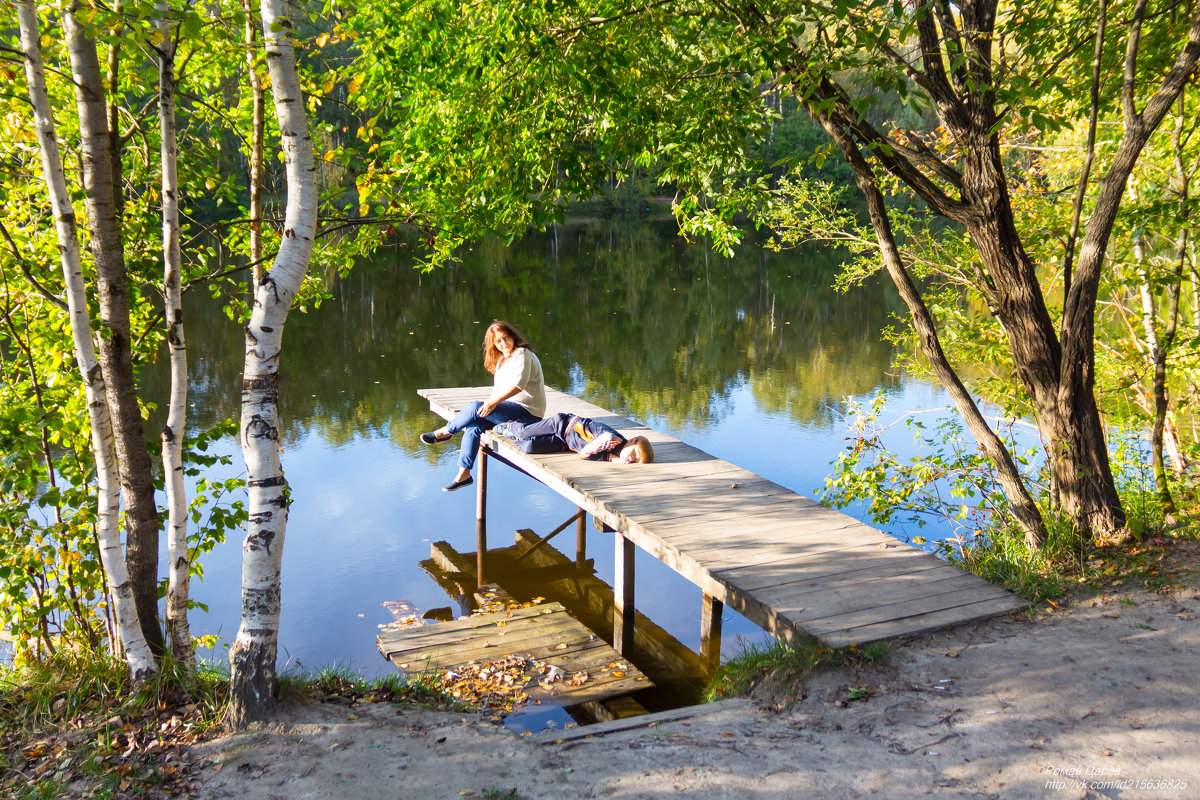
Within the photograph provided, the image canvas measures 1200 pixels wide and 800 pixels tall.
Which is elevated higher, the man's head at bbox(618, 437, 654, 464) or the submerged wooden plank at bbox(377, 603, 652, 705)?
the man's head at bbox(618, 437, 654, 464)

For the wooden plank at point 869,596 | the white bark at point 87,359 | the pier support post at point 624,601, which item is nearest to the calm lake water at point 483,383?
the pier support post at point 624,601

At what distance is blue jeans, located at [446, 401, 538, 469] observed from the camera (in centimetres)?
882

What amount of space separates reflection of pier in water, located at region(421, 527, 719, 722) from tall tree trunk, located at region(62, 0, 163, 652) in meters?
2.81

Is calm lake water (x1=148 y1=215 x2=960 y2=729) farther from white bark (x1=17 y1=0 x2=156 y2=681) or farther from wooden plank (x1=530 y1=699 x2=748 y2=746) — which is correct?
wooden plank (x1=530 y1=699 x2=748 y2=746)

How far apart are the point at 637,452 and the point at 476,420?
179cm

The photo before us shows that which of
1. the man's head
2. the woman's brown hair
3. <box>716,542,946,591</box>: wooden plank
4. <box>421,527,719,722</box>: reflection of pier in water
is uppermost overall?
the woman's brown hair

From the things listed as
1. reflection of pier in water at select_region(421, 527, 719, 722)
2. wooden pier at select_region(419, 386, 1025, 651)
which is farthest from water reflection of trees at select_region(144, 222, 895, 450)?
wooden pier at select_region(419, 386, 1025, 651)

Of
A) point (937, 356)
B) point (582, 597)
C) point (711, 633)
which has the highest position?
point (937, 356)

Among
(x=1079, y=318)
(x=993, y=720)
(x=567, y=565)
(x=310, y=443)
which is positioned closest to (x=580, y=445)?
(x=567, y=565)

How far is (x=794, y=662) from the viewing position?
4.63 metres

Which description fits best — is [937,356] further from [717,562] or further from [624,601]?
[624,601]

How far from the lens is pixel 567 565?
9609 mm

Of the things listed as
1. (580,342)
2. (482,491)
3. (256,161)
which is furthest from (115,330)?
(580,342)

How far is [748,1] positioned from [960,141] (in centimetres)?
164
